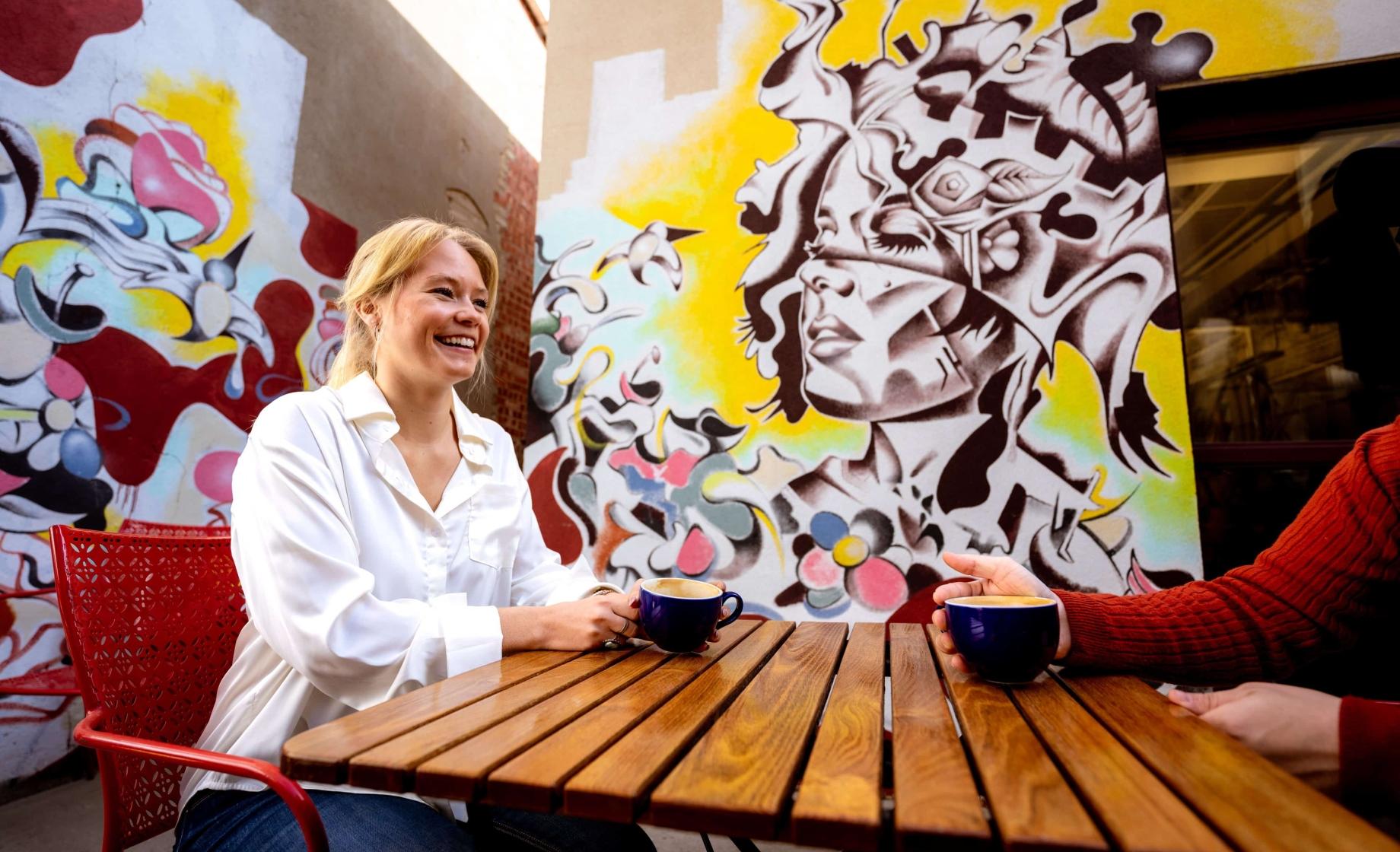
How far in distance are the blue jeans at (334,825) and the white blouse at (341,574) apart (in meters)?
0.04

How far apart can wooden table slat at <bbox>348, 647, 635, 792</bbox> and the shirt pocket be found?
1.53ft

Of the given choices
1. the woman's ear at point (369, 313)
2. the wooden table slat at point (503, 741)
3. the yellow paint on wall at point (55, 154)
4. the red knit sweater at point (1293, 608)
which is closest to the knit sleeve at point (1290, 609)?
the red knit sweater at point (1293, 608)

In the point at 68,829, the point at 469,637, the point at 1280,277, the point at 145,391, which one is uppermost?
the point at 1280,277

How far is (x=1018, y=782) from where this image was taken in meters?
0.61

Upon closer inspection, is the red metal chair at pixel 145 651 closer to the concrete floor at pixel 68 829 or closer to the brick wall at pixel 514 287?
the concrete floor at pixel 68 829

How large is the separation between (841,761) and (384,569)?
943 millimetres

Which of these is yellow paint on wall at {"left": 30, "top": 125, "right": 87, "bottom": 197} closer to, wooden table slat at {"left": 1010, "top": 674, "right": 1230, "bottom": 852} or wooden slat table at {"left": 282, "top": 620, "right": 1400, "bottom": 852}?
wooden slat table at {"left": 282, "top": 620, "right": 1400, "bottom": 852}

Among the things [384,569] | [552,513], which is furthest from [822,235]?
[384,569]

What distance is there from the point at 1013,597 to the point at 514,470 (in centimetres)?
118

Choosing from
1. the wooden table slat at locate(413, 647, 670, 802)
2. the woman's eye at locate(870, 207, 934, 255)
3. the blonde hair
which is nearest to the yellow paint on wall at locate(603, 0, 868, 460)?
the woman's eye at locate(870, 207, 934, 255)

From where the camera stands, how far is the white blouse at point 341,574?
1.03 metres

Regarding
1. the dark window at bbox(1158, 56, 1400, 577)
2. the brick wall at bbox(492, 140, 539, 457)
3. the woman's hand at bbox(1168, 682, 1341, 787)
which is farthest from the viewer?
the brick wall at bbox(492, 140, 539, 457)

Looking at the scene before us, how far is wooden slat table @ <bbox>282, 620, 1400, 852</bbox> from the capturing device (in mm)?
538

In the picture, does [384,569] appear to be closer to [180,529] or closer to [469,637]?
[469,637]
